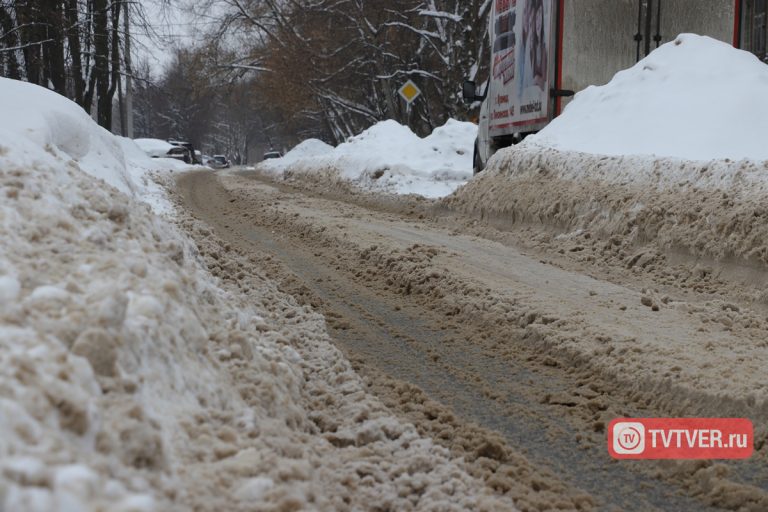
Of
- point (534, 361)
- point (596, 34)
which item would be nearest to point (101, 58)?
point (596, 34)

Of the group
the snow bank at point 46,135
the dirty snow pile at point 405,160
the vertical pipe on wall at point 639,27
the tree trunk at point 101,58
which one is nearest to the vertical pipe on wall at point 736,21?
the vertical pipe on wall at point 639,27

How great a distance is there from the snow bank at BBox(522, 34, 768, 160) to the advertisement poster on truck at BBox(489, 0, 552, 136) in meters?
0.83

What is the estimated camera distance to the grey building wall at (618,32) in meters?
11.5

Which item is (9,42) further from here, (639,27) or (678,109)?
(678,109)

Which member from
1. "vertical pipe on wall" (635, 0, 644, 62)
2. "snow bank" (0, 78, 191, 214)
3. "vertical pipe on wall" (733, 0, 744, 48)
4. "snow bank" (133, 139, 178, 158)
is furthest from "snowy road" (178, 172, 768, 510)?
"snow bank" (133, 139, 178, 158)

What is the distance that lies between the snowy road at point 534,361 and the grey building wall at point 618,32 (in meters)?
4.45

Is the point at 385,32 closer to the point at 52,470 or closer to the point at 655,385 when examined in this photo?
the point at 655,385

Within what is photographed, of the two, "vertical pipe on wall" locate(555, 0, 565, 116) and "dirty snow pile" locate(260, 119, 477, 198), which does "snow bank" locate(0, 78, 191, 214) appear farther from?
"dirty snow pile" locate(260, 119, 477, 198)

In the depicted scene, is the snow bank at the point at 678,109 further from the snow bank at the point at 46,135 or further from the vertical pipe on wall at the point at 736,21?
the snow bank at the point at 46,135

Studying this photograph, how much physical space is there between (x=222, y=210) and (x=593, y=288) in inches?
314

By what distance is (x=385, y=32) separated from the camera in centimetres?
3194

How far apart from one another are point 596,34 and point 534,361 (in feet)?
26.6

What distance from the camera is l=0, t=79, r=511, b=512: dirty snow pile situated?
2094 mm

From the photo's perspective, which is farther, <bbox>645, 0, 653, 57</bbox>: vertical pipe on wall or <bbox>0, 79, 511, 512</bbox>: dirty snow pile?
<bbox>645, 0, 653, 57</bbox>: vertical pipe on wall
